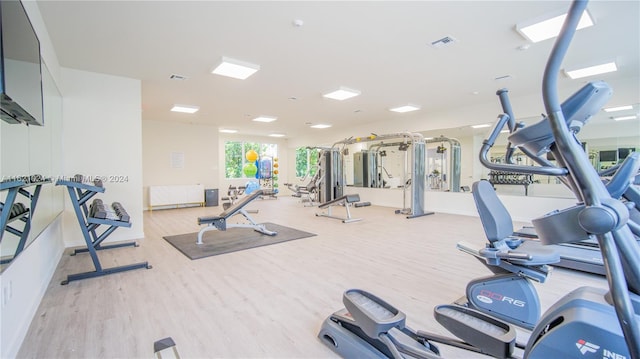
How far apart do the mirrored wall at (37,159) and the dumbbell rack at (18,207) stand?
27mm

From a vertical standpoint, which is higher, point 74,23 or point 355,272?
point 74,23

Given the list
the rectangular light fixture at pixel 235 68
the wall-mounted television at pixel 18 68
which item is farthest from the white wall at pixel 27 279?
the rectangular light fixture at pixel 235 68

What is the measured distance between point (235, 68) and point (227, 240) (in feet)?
8.35

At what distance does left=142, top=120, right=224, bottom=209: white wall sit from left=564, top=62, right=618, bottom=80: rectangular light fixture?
8.86 metres

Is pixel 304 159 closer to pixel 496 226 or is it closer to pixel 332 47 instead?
pixel 332 47

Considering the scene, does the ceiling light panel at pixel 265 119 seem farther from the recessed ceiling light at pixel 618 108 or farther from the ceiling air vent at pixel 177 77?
the recessed ceiling light at pixel 618 108

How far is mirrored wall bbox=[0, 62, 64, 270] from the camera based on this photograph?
6.11ft

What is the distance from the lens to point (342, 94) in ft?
18.8

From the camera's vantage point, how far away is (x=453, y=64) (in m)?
4.28

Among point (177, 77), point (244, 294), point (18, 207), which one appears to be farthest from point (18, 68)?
point (177, 77)

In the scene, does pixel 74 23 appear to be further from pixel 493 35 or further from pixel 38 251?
pixel 493 35

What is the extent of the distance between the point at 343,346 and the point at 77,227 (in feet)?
14.6

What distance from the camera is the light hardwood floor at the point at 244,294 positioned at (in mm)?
1874

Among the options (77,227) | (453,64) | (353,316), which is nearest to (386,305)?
(353,316)
